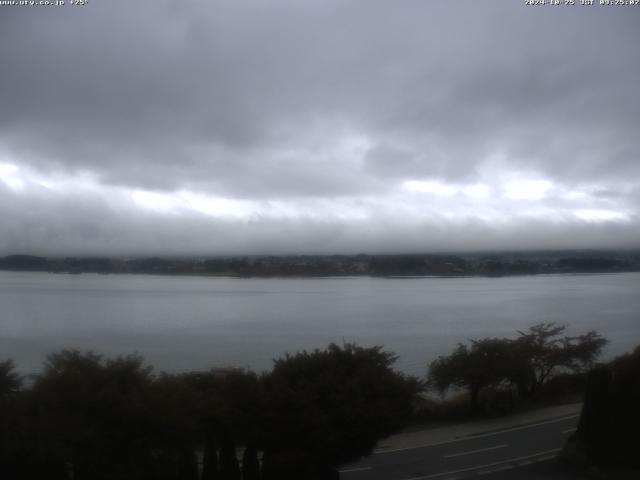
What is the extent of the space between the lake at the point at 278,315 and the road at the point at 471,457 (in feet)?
27.0

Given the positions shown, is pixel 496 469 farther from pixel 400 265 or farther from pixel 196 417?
pixel 400 265

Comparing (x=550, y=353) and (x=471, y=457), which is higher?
(x=550, y=353)

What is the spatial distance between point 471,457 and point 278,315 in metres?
26.0

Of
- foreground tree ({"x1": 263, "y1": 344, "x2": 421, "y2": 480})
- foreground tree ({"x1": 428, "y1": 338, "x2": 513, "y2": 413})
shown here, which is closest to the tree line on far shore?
foreground tree ({"x1": 263, "y1": 344, "x2": 421, "y2": 480})

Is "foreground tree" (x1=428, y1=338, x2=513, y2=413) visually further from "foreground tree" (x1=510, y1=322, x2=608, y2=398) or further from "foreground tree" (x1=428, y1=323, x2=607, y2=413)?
Answer: "foreground tree" (x1=510, y1=322, x2=608, y2=398)

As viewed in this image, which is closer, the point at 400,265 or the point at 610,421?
the point at 610,421

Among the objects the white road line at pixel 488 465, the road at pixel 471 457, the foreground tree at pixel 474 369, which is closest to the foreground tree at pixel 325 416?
the white road line at pixel 488 465

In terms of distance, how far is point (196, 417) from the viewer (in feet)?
34.0

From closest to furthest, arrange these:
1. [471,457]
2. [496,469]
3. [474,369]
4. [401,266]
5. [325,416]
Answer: [325,416], [496,469], [471,457], [474,369], [401,266]

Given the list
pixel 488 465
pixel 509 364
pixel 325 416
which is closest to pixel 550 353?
pixel 509 364

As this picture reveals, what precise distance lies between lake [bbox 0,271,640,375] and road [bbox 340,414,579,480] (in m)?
8.23

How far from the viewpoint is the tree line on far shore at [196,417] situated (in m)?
9.09

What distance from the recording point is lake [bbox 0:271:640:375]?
2709 cm

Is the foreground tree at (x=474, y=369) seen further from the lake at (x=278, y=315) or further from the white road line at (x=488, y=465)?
the white road line at (x=488, y=465)
